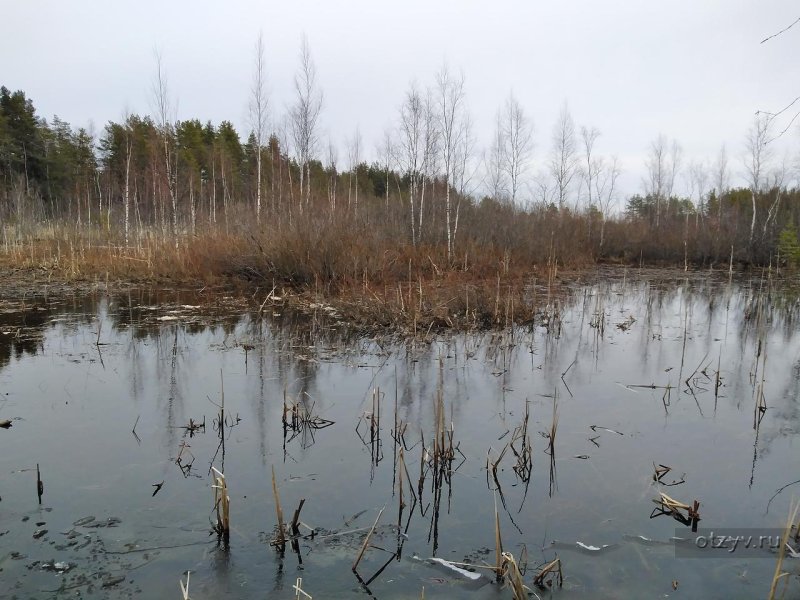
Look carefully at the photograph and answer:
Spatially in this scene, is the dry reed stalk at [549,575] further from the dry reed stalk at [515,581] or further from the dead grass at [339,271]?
the dead grass at [339,271]

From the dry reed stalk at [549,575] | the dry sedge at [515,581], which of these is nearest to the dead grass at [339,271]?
the dry reed stalk at [549,575]

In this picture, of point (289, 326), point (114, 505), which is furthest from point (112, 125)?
point (114, 505)

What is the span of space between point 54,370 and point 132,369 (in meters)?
0.88

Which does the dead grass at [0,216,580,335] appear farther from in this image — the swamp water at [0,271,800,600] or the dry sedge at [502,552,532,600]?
the dry sedge at [502,552,532,600]

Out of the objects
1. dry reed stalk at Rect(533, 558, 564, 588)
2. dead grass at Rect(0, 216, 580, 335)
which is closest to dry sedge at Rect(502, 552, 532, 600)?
dry reed stalk at Rect(533, 558, 564, 588)

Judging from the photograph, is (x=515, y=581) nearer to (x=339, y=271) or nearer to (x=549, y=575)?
(x=549, y=575)

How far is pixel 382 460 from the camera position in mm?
4242

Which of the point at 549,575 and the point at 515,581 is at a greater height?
the point at 515,581

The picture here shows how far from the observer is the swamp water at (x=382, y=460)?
9.44ft

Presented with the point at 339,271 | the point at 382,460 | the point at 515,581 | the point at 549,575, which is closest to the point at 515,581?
the point at 515,581

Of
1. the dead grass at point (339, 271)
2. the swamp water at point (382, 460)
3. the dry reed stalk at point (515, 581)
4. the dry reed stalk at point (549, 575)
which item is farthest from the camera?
the dead grass at point (339, 271)

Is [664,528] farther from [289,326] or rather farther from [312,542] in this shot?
[289,326]

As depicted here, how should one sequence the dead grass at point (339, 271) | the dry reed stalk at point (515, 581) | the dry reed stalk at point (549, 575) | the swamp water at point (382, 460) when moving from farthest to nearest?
the dead grass at point (339, 271)
the swamp water at point (382, 460)
the dry reed stalk at point (549, 575)
the dry reed stalk at point (515, 581)

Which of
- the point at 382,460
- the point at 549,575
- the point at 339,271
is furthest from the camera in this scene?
the point at 339,271
